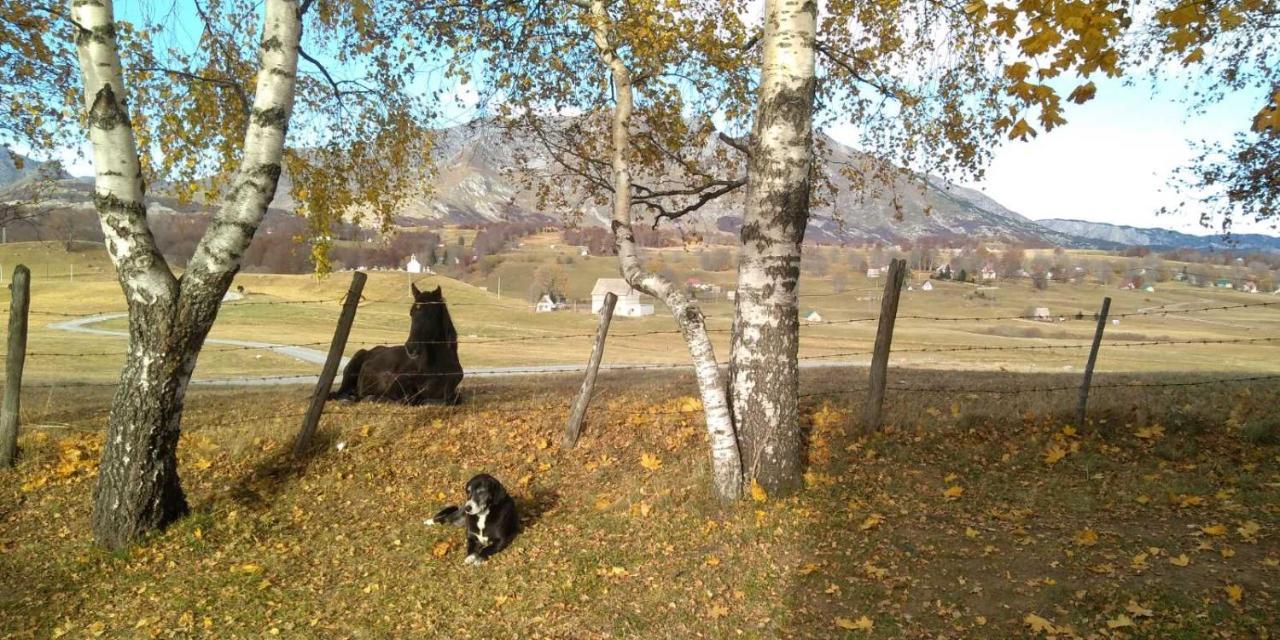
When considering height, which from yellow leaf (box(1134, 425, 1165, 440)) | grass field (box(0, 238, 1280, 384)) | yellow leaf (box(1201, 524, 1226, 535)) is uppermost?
yellow leaf (box(1134, 425, 1165, 440))

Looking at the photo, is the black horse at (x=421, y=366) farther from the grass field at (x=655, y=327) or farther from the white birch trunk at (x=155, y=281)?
the grass field at (x=655, y=327)

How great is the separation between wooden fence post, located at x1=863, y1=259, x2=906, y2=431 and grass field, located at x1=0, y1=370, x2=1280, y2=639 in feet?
0.95

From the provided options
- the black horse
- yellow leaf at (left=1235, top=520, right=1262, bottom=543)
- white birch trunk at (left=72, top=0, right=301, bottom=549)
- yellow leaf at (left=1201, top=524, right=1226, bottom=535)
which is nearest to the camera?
yellow leaf at (left=1235, top=520, right=1262, bottom=543)

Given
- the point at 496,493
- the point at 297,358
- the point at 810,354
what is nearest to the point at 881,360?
the point at 496,493

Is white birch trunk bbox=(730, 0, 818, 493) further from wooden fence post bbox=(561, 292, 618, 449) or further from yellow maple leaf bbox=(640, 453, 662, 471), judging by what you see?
wooden fence post bbox=(561, 292, 618, 449)

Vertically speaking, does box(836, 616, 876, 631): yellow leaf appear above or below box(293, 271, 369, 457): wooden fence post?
below

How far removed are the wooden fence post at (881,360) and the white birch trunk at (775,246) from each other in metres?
2.19

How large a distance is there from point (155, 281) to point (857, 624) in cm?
676

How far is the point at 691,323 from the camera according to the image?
6.96 metres

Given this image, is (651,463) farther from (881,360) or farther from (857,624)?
(857,624)

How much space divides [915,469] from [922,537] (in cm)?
168

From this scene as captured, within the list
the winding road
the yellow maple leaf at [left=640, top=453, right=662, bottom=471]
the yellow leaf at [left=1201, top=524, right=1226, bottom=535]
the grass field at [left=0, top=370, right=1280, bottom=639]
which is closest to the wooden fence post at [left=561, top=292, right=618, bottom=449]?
the grass field at [left=0, top=370, right=1280, bottom=639]

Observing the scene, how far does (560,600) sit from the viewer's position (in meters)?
5.66

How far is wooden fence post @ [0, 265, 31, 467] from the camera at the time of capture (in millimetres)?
8414
